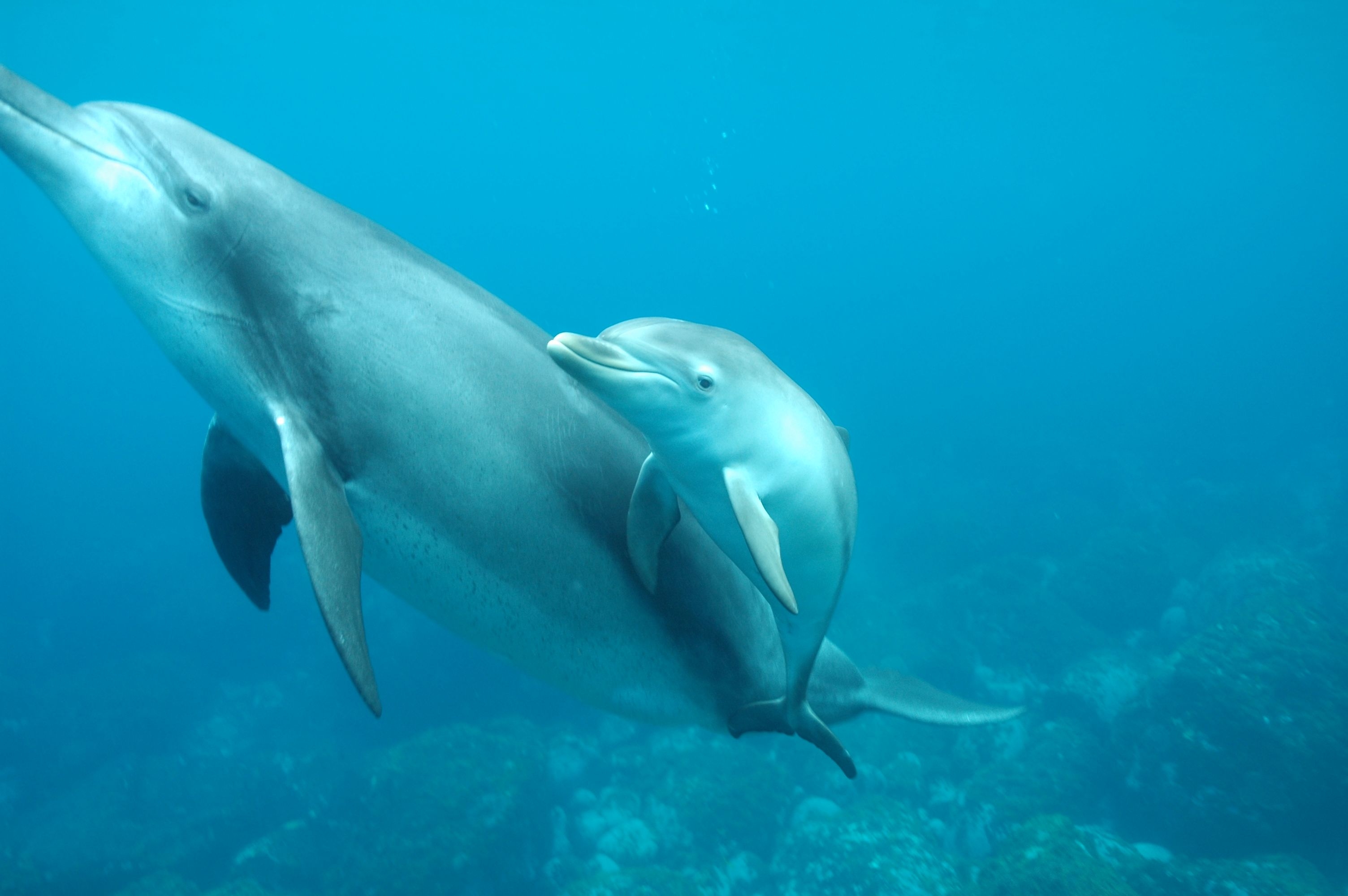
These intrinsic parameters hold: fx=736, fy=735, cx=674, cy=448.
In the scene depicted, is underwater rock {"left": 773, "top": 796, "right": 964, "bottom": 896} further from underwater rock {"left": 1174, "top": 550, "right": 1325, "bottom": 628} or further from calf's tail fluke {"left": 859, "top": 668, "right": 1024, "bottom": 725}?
underwater rock {"left": 1174, "top": 550, "right": 1325, "bottom": 628}

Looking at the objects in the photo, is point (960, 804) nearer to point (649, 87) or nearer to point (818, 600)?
point (818, 600)

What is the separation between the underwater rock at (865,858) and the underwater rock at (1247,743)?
4.54 meters

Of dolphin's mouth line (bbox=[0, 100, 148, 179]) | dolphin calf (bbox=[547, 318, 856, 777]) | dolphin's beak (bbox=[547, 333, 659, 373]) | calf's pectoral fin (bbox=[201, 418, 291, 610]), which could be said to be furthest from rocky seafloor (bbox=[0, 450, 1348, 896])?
dolphin's mouth line (bbox=[0, 100, 148, 179])

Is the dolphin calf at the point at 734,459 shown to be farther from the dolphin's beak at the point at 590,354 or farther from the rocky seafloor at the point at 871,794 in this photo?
the rocky seafloor at the point at 871,794

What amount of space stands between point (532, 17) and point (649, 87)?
4184cm

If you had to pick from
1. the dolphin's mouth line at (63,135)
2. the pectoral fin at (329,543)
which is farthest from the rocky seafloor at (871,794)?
the dolphin's mouth line at (63,135)

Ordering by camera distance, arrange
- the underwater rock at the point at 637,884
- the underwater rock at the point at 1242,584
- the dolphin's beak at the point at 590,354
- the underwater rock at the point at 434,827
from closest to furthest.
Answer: the dolphin's beak at the point at 590,354, the underwater rock at the point at 637,884, the underwater rock at the point at 434,827, the underwater rock at the point at 1242,584

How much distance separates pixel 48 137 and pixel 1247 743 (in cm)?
1527

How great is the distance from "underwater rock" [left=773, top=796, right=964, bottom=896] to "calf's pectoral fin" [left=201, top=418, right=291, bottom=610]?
833 cm

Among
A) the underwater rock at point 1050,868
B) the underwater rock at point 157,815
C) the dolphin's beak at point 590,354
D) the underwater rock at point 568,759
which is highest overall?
the underwater rock at point 1050,868

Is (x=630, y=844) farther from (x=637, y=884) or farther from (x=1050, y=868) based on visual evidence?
(x=1050, y=868)

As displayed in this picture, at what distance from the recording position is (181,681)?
2075cm

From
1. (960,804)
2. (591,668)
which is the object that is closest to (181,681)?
(960,804)

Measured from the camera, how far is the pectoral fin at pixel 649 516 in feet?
9.32
